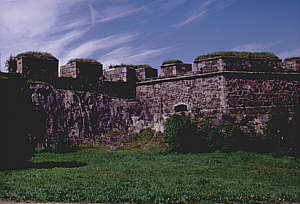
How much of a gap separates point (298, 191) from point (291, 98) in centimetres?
1523

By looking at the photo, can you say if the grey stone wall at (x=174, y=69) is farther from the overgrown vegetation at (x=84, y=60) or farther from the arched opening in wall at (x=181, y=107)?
the overgrown vegetation at (x=84, y=60)

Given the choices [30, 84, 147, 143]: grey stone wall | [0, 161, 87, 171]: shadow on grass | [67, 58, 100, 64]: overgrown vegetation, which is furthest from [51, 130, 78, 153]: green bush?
[67, 58, 100, 64]: overgrown vegetation

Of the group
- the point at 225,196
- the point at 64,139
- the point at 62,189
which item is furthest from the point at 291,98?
the point at 62,189

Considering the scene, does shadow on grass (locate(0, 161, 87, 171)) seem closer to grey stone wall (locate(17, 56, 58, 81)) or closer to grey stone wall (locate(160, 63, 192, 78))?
grey stone wall (locate(17, 56, 58, 81))

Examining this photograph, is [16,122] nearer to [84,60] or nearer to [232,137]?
[232,137]

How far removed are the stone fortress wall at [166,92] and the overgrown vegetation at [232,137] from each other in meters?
2.08

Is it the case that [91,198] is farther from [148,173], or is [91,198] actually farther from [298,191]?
[298,191]

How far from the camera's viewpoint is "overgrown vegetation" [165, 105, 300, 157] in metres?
16.4

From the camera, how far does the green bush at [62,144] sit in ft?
57.7

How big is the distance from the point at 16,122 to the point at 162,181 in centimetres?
562

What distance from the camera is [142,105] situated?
23.0 metres

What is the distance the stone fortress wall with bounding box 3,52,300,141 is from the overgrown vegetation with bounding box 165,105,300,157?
6.82ft

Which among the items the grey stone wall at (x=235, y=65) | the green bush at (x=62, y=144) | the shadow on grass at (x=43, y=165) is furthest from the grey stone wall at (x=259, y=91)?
the shadow on grass at (x=43, y=165)

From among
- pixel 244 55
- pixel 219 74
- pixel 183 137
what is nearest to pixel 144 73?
pixel 219 74
